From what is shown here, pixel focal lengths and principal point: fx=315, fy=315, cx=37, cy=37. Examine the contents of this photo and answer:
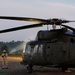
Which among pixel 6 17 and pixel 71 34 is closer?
pixel 6 17

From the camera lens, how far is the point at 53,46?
20.4 m

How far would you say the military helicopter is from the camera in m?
19.2

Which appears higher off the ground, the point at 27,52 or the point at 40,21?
the point at 40,21

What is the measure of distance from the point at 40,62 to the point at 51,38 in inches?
75.8

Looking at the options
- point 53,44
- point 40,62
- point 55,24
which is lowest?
point 40,62

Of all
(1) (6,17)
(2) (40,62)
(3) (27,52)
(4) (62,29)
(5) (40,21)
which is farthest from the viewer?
(3) (27,52)

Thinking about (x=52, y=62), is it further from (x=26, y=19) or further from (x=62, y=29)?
(x=26, y=19)

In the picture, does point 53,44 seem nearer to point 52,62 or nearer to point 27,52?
point 52,62

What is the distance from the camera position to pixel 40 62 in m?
21.4

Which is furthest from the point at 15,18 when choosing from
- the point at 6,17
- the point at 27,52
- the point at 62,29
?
the point at 27,52

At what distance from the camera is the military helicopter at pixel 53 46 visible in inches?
757

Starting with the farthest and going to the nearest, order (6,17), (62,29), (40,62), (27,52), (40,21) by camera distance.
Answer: (27,52)
(40,62)
(62,29)
(40,21)
(6,17)

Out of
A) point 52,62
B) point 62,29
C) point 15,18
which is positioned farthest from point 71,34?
point 15,18

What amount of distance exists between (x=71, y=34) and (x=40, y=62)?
3242 mm
